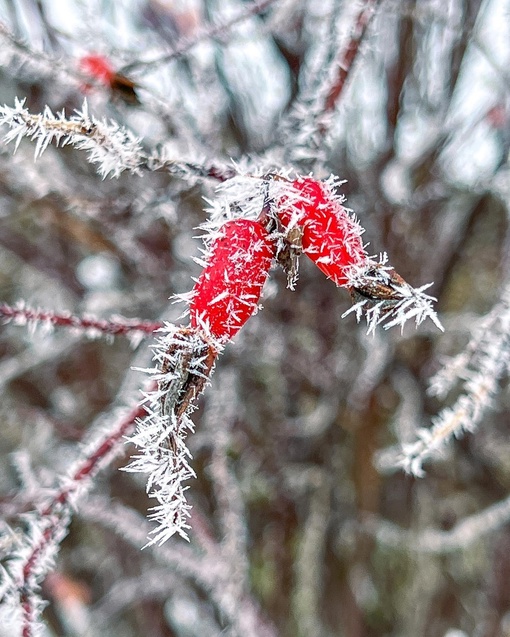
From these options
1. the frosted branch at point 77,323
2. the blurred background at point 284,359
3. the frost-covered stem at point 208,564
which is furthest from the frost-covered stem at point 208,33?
the frost-covered stem at point 208,564

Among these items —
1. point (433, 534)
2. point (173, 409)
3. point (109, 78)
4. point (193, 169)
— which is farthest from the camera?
point (433, 534)

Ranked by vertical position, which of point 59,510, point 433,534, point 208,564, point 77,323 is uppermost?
point 77,323

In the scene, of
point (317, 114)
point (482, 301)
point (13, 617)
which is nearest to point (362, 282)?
point (317, 114)

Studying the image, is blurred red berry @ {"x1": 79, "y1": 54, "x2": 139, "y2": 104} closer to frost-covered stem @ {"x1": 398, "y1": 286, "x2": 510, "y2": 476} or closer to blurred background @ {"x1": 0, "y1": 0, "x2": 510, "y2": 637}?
blurred background @ {"x1": 0, "y1": 0, "x2": 510, "y2": 637}

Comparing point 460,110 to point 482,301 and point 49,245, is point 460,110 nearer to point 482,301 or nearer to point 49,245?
point 482,301

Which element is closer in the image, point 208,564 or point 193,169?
point 193,169

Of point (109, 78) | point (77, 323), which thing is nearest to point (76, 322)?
point (77, 323)

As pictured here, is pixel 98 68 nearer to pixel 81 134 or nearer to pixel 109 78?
pixel 109 78
